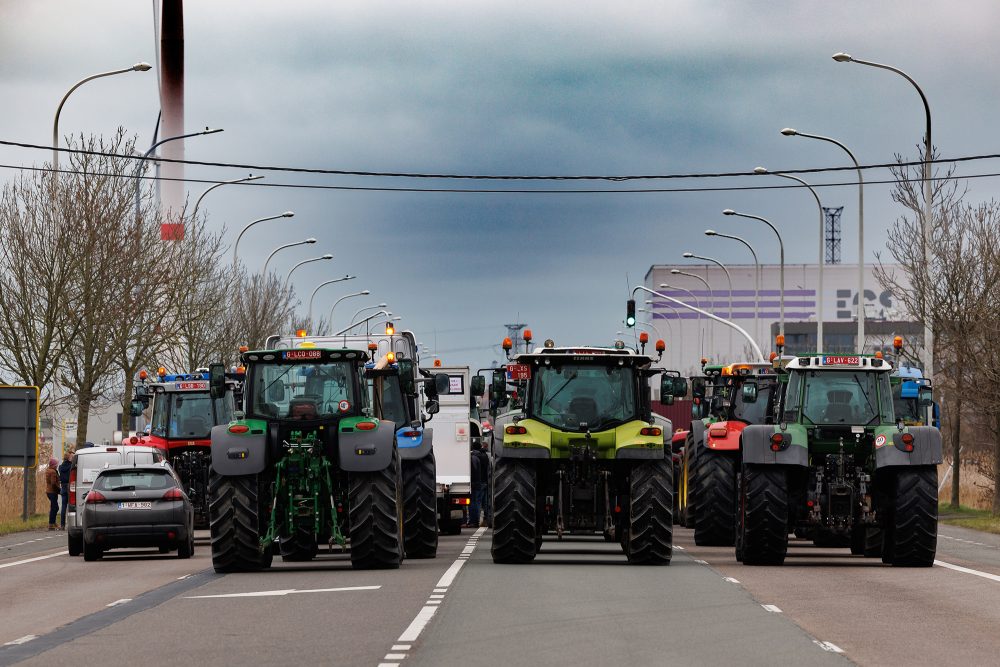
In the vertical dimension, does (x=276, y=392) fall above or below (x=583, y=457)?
above

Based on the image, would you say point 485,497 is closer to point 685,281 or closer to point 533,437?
point 533,437

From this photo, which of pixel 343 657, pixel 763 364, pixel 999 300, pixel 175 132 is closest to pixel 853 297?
pixel 175 132

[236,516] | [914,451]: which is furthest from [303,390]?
[914,451]

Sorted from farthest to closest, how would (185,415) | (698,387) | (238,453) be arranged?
(185,415) → (698,387) → (238,453)

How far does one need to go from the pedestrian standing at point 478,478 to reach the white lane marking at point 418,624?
19938mm

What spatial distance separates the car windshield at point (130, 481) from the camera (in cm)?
2703

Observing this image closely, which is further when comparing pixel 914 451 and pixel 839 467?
pixel 839 467

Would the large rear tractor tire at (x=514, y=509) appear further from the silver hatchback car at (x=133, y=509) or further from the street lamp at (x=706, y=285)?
the street lamp at (x=706, y=285)

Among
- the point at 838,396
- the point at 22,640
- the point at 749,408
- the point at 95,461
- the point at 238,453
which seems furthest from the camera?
→ the point at 95,461

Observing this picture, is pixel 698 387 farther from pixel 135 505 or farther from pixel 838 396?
pixel 135 505

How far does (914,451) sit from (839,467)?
1.11m

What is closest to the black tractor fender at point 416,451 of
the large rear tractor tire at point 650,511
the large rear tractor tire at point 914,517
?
the large rear tractor tire at point 650,511

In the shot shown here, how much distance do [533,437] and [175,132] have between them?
6052cm

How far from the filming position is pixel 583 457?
77.2 feet
